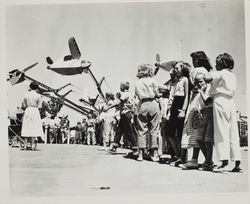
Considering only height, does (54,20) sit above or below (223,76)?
above

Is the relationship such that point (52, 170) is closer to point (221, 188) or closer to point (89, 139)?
point (89, 139)

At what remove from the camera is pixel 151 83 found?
2.96m

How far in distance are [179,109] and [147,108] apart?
18cm

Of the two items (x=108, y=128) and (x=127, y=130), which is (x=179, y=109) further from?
(x=108, y=128)

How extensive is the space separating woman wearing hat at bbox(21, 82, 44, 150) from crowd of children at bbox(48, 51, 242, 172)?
0.23 metres

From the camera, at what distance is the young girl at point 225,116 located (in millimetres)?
2932

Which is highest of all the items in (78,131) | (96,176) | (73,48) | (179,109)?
(73,48)

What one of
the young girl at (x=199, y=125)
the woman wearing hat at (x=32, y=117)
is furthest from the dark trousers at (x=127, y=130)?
the woman wearing hat at (x=32, y=117)

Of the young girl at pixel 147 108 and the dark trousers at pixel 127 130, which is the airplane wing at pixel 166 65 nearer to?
the young girl at pixel 147 108

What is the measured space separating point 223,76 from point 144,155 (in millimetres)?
615

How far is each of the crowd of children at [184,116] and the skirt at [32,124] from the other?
8.5 inches

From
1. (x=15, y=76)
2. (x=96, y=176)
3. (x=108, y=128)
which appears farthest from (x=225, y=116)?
(x=15, y=76)

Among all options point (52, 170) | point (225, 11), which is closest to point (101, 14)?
point (225, 11)

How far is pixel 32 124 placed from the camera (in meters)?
2.95
